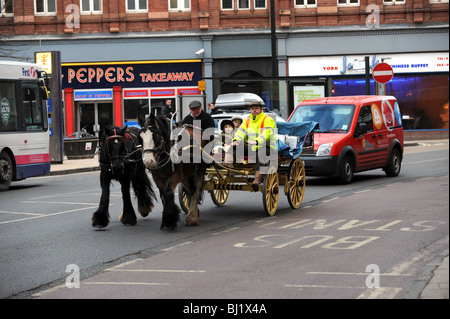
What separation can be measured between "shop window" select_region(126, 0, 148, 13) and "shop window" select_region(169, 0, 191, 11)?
127cm

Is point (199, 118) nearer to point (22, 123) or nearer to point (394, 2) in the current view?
point (22, 123)

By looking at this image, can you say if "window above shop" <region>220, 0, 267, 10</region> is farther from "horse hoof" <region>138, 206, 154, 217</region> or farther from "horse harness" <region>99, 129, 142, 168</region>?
"horse harness" <region>99, 129, 142, 168</region>

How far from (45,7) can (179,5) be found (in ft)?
21.4

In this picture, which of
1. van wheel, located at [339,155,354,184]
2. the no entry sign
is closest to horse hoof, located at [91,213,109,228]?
van wheel, located at [339,155,354,184]

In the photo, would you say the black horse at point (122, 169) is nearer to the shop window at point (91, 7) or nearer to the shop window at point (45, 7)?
the shop window at point (91, 7)

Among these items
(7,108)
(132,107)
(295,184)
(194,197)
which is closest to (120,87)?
(132,107)

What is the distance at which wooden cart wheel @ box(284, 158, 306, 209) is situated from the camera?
44.3 ft

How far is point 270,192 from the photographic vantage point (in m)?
12.7

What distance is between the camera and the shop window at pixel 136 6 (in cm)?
3819

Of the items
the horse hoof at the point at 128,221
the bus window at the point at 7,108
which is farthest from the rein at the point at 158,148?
the bus window at the point at 7,108

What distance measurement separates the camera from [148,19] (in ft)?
125
